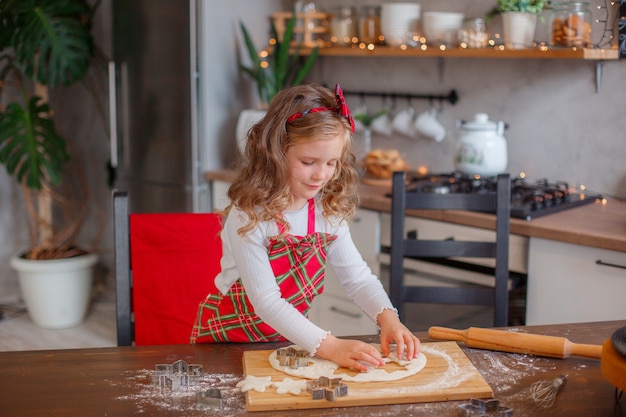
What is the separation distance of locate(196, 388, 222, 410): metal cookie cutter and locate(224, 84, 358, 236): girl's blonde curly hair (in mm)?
384

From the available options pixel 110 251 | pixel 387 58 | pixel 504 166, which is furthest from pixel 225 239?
pixel 110 251

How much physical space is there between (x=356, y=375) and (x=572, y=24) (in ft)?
6.22

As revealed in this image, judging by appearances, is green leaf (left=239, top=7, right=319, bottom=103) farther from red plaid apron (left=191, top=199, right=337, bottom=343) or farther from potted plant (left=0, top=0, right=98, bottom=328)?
red plaid apron (left=191, top=199, right=337, bottom=343)

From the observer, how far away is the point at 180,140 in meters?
3.69

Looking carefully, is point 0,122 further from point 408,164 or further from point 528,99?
point 528,99

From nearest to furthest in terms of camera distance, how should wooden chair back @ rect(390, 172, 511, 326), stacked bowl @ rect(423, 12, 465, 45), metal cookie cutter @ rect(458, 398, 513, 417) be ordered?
metal cookie cutter @ rect(458, 398, 513, 417)
wooden chair back @ rect(390, 172, 511, 326)
stacked bowl @ rect(423, 12, 465, 45)

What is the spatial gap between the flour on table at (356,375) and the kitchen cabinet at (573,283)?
114 cm

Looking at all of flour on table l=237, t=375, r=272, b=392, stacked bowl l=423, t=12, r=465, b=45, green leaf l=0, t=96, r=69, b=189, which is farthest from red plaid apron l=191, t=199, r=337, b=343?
green leaf l=0, t=96, r=69, b=189

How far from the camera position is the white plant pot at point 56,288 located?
3.92 meters

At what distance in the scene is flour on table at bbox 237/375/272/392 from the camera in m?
1.38

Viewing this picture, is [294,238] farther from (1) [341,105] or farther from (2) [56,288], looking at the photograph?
(2) [56,288]

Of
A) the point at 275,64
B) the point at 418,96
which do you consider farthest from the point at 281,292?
the point at 275,64

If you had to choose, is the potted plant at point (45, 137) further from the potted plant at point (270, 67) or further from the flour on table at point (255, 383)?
the flour on table at point (255, 383)

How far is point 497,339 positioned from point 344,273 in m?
0.39
